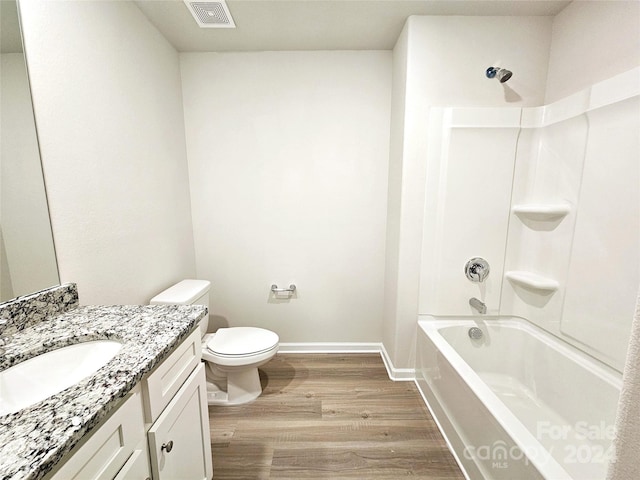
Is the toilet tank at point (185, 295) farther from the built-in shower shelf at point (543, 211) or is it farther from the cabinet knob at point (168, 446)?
the built-in shower shelf at point (543, 211)

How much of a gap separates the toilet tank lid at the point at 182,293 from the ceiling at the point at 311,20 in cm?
167

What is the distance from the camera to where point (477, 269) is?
1.83 metres

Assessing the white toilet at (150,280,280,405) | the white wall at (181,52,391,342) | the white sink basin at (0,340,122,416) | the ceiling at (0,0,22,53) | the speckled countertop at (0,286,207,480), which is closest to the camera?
the speckled countertop at (0,286,207,480)

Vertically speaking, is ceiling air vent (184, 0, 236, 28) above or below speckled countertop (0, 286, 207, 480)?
above

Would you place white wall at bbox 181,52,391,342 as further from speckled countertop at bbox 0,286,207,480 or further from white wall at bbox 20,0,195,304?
speckled countertop at bbox 0,286,207,480

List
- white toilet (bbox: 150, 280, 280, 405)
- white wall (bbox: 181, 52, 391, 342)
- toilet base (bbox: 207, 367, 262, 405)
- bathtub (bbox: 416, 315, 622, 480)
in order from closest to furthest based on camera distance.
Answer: bathtub (bbox: 416, 315, 622, 480), white toilet (bbox: 150, 280, 280, 405), toilet base (bbox: 207, 367, 262, 405), white wall (bbox: 181, 52, 391, 342)

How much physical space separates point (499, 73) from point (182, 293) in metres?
2.33

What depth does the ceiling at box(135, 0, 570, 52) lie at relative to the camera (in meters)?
1.53

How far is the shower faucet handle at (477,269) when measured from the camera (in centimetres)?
183

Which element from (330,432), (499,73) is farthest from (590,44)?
(330,432)

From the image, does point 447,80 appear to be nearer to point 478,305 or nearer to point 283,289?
point 478,305

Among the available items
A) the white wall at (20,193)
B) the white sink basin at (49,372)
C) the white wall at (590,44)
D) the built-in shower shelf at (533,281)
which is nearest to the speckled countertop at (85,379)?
the white sink basin at (49,372)

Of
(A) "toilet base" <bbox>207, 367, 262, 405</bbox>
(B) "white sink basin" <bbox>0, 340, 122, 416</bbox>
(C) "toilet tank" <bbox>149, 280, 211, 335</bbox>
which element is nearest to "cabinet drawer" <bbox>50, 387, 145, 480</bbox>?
(B) "white sink basin" <bbox>0, 340, 122, 416</bbox>

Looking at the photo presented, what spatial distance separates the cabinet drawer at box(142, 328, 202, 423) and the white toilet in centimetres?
58
